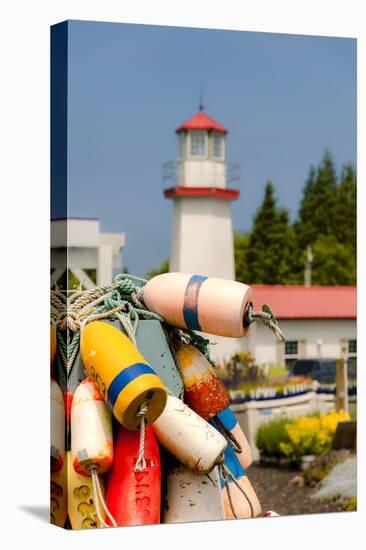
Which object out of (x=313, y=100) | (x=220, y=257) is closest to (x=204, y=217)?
(x=220, y=257)

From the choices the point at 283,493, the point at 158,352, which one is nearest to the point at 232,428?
the point at 158,352

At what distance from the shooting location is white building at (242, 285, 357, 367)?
49.5ft

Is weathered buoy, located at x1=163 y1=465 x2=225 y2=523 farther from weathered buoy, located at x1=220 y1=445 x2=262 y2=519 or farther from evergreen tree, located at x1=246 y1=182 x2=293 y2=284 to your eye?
evergreen tree, located at x1=246 y1=182 x2=293 y2=284

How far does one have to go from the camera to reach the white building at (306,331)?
49.5 feet

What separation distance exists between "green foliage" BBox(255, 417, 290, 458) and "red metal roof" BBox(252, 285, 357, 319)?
94.4 inches

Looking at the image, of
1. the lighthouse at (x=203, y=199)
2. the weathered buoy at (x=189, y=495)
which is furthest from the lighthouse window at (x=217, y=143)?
the weathered buoy at (x=189, y=495)

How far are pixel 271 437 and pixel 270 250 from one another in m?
6.95

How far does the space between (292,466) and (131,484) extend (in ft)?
21.9

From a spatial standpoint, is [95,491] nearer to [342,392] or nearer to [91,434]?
[91,434]

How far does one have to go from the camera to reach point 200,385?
5742 millimetres

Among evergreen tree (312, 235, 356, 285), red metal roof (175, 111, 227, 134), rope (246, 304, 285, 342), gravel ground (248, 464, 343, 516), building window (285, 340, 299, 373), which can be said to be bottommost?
gravel ground (248, 464, 343, 516)

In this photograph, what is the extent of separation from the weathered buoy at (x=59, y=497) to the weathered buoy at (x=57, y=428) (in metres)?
0.04

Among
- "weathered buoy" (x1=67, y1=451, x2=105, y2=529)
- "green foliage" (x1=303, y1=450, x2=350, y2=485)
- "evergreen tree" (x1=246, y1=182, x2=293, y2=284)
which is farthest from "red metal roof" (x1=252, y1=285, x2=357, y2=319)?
"weathered buoy" (x1=67, y1=451, x2=105, y2=529)

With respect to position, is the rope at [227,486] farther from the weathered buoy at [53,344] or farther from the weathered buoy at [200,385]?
the weathered buoy at [53,344]
